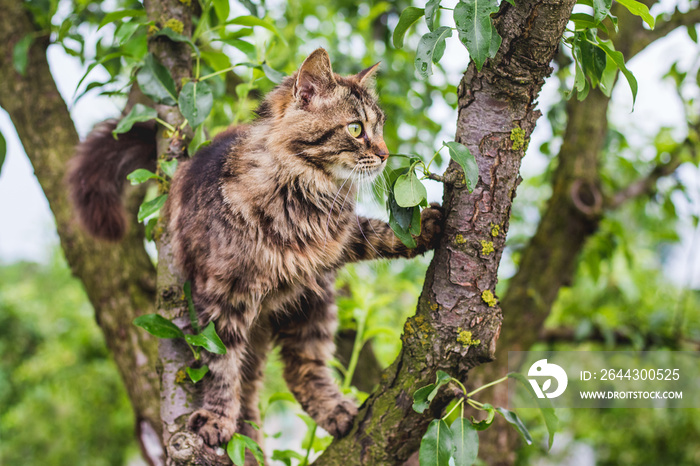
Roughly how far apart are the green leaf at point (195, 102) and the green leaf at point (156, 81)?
0.10 m

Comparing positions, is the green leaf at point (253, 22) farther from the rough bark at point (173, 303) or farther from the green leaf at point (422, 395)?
the green leaf at point (422, 395)

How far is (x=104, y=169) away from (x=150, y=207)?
497 millimetres

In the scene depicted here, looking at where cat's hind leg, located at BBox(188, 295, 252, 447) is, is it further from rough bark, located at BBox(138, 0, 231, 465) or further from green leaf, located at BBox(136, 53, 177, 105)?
green leaf, located at BBox(136, 53, 177, 105)

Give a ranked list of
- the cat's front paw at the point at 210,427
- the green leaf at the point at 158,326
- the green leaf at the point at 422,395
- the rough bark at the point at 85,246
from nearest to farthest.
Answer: the green leaf at the point at 422,395
the green leaf at the point at 158,326
the cat's front paw at the point at 210,427
the rough bark at the point at 85,246

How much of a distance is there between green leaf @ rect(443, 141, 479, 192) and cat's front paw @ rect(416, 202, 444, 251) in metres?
0.24

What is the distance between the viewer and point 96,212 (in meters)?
1.88

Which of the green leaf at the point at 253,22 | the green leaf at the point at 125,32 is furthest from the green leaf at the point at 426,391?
the green leaf at the point at 125,32

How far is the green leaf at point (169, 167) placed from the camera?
60.9 inches

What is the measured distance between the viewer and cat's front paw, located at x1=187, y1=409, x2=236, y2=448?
147 cm

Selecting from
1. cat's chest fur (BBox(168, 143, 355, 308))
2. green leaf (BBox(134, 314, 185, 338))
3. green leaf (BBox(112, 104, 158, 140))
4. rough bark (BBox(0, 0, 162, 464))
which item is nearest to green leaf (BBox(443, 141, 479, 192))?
cat's chest fur (BBox(168, 143, 355, 308))

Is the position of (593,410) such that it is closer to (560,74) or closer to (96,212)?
(560,74)

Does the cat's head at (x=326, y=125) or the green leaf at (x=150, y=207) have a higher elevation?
the cat's head at (x=326, y=125)

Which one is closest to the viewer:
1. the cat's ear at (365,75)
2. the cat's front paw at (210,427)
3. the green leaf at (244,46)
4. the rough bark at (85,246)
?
the cat's front paw at (210,427)

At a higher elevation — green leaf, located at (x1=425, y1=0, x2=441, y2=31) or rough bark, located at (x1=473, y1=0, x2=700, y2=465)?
green leaf, located at (x1=425, y1=0, x2=441, y2=31)
